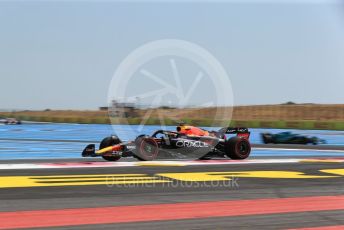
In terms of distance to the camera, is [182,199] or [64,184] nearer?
[182,199]

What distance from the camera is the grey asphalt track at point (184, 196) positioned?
6.65 meters

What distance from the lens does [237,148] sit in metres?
17.3

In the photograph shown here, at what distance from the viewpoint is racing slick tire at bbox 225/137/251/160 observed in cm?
1722

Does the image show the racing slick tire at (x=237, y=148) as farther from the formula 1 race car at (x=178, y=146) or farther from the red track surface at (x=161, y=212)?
the red track surface at (x=161, y=212)

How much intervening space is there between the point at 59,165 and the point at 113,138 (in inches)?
92.5

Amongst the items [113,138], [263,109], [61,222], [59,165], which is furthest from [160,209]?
[263,109]

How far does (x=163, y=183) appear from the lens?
34.9ft

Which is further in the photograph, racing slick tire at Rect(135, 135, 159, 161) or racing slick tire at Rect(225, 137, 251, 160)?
racing slick tire at Rect(225, 137, 251, 160)

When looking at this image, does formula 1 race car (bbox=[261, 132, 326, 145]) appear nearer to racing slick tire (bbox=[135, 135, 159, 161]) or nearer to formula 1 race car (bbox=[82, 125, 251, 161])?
formula 1 race car (bbox=[82, 125, 251, 161])

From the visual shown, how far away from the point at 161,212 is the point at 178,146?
943cm

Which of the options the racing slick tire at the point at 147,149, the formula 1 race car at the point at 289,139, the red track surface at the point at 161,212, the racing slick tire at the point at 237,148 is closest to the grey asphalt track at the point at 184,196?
the red track surface at the point at 161,212

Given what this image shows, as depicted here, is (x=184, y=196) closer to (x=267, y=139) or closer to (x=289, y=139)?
(x=289, y=139)

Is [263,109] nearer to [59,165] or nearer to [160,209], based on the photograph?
[59,165]

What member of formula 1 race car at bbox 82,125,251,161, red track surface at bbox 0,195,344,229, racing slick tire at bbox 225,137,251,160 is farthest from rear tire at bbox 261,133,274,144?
red track surface at bbox 0,195,344,229
